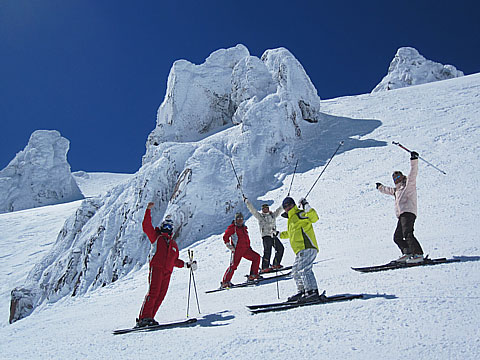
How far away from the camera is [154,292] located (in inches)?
212

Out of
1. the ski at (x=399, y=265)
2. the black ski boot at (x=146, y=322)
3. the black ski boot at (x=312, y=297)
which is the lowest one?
the black ski boot at (x=146, y=322)

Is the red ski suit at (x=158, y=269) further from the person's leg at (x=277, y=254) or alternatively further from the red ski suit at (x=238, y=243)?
the person's leg at (x=277, y=254)

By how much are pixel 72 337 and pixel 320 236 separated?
23.5 ft

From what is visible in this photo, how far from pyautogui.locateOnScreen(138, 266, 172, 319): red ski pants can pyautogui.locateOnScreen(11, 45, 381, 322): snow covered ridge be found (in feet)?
26.8

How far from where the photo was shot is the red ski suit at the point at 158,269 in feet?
17.5

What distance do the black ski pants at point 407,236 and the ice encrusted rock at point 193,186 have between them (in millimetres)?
8319

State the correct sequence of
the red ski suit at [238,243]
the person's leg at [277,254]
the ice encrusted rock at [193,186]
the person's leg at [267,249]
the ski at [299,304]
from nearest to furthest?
the ski at [299,304] < the red ski suit at [238,243] < the person's leg at [277,254] < the person's leg at [267,249] < the ice encrusted rock at [193,186]

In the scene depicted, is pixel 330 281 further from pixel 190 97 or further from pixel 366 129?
pixel 190 97

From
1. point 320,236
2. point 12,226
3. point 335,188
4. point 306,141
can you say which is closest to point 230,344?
point 320,236

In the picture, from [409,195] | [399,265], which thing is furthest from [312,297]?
[409,195]

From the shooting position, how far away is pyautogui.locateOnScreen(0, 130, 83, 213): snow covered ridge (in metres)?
54.4

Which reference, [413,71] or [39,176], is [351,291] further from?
[413,71]

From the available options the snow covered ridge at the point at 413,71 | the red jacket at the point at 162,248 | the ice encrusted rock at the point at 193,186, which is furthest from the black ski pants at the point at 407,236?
the snow covered ridge at the point at 413,71

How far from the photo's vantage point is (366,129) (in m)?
18.9
